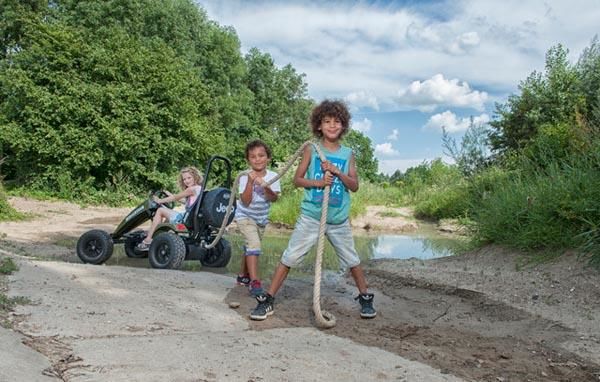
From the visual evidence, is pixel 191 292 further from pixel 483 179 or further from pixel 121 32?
pixel 121 32

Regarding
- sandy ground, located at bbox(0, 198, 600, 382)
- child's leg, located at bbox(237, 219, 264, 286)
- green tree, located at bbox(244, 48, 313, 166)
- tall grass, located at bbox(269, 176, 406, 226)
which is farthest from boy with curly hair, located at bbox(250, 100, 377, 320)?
green tree, located at bbox(244, 48, 313, 166)

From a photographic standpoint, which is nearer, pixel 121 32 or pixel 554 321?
pixel 554 321

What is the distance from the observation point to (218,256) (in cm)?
742

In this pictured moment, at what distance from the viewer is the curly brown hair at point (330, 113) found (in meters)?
4.56

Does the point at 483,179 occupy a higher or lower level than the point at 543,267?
higher

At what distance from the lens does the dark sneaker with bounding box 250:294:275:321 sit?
13.9 ft

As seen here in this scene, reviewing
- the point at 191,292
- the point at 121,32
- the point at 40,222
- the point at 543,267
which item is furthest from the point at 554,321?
the point at 121,32

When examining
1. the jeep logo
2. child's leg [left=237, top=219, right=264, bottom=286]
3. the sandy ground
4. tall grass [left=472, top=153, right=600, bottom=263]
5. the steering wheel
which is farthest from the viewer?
the steering wheel

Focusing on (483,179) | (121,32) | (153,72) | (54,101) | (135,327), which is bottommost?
(135,327)

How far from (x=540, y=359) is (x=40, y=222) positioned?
10952mm

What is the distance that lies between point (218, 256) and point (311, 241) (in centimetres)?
321

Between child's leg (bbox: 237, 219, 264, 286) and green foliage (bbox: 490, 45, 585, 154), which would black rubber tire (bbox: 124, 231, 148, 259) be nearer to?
child's leg (bbox: 237, 219, 264, 286)

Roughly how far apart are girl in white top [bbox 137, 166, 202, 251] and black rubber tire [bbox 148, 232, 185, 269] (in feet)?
1.45

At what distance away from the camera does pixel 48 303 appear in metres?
3.96
